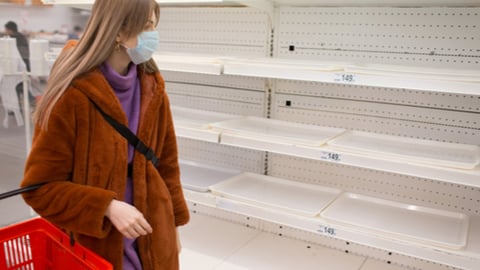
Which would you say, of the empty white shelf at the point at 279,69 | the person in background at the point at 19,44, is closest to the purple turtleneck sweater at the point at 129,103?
the empty white shelf at the point at 279,69

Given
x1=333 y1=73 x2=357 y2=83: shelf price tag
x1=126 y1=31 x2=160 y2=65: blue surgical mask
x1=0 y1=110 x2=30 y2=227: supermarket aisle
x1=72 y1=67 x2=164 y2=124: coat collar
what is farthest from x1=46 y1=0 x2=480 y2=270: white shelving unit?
x1=0 y1=110 x2=30 y2=227: supermarket aisle

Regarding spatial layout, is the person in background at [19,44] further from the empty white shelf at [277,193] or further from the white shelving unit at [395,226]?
the white shelving unit at [395,226]

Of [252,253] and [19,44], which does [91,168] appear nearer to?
[252,253]

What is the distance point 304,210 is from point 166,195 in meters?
0.89

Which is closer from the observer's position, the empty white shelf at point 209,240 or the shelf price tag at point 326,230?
the shelf price tag at point 326,230

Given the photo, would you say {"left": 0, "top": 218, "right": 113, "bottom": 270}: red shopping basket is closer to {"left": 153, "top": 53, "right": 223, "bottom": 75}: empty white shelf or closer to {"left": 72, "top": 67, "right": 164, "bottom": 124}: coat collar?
{"left": 72, "top": 67, "right": 164, "bottom": 124}: coat collar

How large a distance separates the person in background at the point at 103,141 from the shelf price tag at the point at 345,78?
0.84 metres

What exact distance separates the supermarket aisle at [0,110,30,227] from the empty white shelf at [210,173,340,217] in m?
1.72

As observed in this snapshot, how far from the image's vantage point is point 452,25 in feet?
6.36

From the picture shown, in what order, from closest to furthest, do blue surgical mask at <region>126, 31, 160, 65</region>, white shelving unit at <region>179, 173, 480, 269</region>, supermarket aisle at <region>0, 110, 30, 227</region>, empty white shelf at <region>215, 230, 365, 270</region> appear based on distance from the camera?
blue surgical mask at <region>126, 31, 160, 65</region> → white shelving unit at <region>179, 173, 480, 269</region> → empty white shelf at <region>215, 230, 365, 270</region> → supermarket aisle at <region>0, 110, 30, 227</region>

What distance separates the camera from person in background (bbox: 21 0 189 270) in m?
1.08

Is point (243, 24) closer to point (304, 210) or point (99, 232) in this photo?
point (304, 210)

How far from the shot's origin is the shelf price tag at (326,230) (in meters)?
1.86

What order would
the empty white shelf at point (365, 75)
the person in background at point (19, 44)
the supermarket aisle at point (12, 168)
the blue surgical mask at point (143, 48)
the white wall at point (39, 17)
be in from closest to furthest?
the blue surgical mask at point (143, 48)
the empty white shelf at point (365, 75)
the supermarket aisle at point (12, 168)
the person in background at point (19, 44)
the white wall at point (39, 17)
